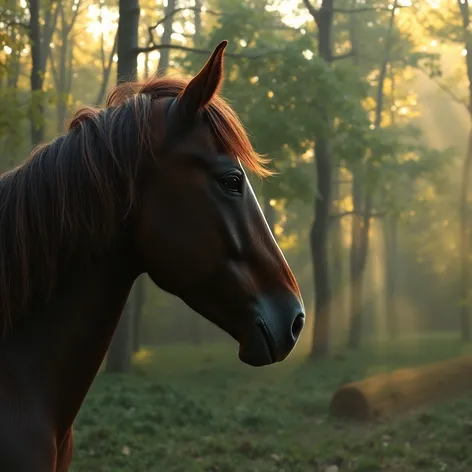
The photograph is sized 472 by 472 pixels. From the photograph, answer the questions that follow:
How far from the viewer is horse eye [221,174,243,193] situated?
2.08 m

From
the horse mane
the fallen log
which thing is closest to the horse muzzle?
the horse mane

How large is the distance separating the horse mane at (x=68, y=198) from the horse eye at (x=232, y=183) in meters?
0.12

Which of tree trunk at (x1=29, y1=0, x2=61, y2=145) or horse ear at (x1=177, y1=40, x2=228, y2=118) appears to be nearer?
horse ear at (x1=177, y1=40, x2=228, y2=118)

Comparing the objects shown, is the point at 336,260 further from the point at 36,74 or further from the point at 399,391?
the point at 399,391

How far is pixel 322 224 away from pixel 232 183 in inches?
637

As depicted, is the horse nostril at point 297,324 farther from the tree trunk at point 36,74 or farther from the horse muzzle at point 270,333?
the tree trunk at point 36,74

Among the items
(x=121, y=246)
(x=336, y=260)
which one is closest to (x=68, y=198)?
(x=121, y=246)

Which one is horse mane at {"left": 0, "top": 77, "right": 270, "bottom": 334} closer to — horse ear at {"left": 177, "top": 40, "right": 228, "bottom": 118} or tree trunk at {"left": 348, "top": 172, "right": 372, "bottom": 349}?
horse ear at {"left": 177, "top": 40, "right": 228, "bottom": 118}

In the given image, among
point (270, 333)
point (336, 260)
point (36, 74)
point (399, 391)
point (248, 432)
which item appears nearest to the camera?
point (270, 333)

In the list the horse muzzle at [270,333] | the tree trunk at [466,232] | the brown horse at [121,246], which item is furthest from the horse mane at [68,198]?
the tree trunk at [466,232]

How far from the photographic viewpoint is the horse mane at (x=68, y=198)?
1975mm

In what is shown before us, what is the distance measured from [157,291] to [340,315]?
328 inches

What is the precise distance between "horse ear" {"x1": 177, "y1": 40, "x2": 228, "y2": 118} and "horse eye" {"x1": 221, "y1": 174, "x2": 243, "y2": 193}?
0.68 feet

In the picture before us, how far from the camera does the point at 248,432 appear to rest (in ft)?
28.7
